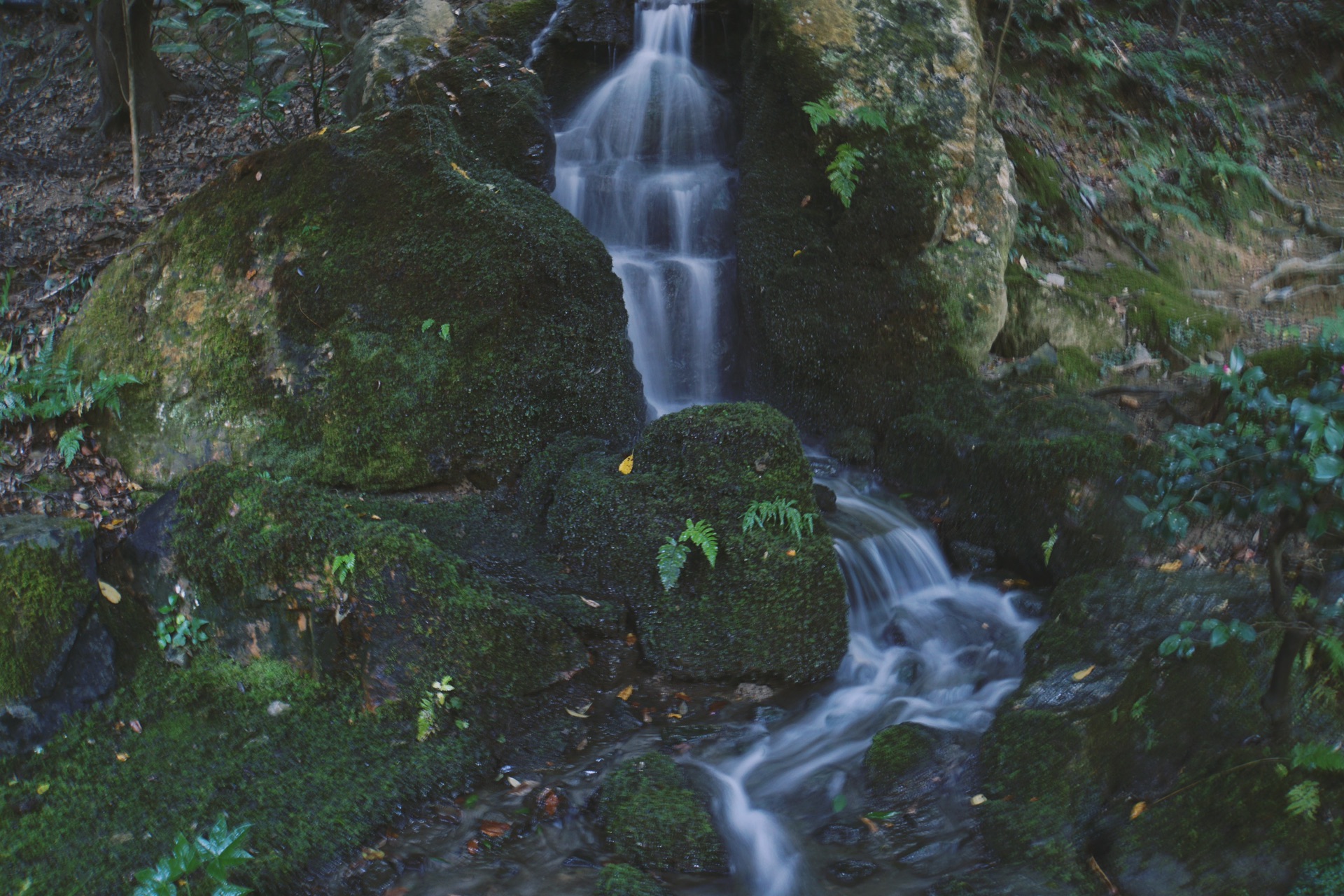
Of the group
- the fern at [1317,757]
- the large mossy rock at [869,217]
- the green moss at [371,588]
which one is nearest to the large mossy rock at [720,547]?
the green moss at [371,588]

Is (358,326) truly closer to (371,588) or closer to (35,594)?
(371,588)

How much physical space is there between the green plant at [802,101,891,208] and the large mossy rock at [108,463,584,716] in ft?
14.3

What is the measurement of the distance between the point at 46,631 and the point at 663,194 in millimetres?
6169

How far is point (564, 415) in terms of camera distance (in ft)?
20.7

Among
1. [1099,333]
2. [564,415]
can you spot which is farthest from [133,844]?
[1099,333]

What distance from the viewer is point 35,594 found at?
4.32 metres

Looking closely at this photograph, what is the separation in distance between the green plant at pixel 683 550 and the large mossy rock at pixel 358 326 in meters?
1.52

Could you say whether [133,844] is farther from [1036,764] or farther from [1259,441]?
[1259,441]

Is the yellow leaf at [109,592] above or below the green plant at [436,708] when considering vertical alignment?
above

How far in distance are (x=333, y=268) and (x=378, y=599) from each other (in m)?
2.85

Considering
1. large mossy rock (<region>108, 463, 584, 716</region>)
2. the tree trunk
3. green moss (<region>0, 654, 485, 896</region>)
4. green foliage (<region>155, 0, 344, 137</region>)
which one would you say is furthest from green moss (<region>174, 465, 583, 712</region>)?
the tree trunk

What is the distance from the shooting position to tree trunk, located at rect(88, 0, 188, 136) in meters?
9.34

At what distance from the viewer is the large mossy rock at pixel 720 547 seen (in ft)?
16.9

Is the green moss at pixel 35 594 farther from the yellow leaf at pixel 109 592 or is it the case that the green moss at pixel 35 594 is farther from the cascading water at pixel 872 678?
the cascading water at pixel 872 678
